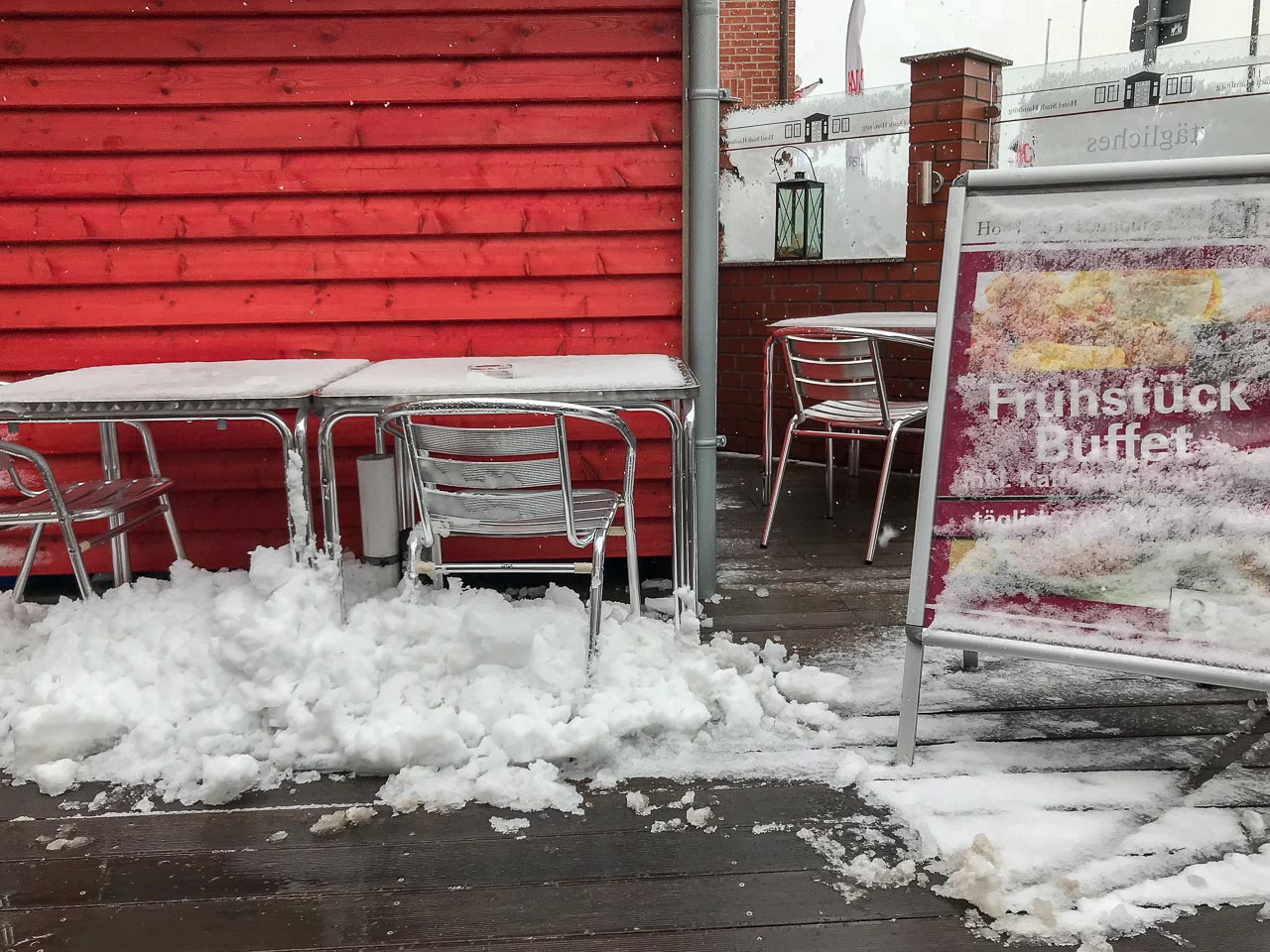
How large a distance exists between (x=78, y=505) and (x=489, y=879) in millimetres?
1736

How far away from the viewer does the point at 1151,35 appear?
16.6ft

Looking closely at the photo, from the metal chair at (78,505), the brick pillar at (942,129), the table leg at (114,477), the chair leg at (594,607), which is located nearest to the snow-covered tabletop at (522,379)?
the chair leg at (594,607)

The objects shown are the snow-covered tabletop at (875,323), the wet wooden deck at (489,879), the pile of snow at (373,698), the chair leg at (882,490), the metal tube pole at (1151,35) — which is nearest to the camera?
the wet wooden deck at (489,879)

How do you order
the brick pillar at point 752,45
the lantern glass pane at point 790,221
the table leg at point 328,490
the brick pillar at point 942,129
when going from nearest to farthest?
1. the table leg at point 328,490
2. the brick pillar at point 942,129
3. the lantern glass pane at point 790,221
4. the brick pillar at point 752,45

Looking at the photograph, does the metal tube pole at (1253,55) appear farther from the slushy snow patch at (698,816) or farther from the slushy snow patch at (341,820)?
the slushy snow patch at (341,820)

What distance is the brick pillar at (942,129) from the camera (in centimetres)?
509

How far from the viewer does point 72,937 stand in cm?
169

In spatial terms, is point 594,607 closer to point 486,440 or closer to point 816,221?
point 486,440

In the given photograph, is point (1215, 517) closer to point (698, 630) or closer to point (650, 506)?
point (698, 630)

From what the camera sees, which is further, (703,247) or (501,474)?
(703,247)

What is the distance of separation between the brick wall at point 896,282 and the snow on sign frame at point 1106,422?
292 cm

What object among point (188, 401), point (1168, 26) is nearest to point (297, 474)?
point (188, 401)

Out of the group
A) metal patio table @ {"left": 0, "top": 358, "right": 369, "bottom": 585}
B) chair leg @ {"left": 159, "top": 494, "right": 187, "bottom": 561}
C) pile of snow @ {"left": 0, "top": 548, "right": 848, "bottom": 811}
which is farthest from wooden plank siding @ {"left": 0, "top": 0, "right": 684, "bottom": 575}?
pile of snow @ {"left": 0, "top": 548, "right": 848, "bottom": 811}

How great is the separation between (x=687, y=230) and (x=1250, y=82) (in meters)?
3.18
